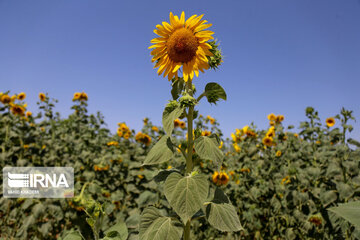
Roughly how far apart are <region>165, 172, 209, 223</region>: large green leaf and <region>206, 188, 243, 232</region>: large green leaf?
0.50 ft

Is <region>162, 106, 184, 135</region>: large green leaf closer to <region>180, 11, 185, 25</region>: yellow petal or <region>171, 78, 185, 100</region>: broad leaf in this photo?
<region>171, 78, 185, 100</region>: broad leaf

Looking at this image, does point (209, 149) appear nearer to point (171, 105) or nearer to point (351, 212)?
point (171, 105)

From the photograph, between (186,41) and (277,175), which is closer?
(186,41)

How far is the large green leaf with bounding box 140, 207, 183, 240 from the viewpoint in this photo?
3.44 ft

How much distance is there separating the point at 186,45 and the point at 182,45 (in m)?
0.02

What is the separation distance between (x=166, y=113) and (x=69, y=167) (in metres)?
3.03

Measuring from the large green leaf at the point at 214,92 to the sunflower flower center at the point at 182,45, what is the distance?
0.68ft

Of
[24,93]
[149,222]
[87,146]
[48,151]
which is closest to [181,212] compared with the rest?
[149,222]

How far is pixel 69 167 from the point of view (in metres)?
3.61

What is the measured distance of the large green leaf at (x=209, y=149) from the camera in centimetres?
107

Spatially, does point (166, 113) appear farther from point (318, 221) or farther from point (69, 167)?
point (69, 167)

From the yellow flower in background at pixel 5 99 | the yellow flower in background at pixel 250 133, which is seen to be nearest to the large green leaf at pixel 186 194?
the yellow flower in background at pixel 250 133

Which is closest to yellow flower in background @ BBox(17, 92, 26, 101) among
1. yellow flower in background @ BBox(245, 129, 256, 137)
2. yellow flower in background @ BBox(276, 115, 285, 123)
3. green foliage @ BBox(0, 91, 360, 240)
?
green foliage @ BBox(0, 91, 360, 240)

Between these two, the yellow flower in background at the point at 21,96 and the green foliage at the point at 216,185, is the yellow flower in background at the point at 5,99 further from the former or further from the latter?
the yellow flower in background at the point at 21,96
